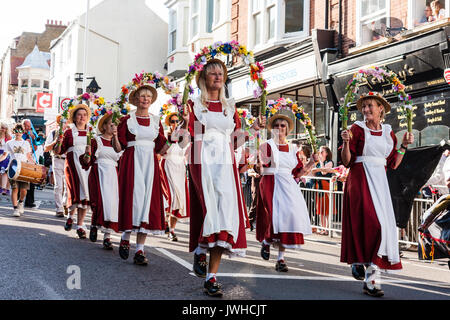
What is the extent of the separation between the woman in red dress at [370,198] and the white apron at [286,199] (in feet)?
3.81

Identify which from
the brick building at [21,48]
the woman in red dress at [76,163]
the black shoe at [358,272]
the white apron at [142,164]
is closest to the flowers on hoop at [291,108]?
the white apron at [142,164]

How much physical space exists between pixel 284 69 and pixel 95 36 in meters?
22.9

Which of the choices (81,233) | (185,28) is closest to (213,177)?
(81,233)

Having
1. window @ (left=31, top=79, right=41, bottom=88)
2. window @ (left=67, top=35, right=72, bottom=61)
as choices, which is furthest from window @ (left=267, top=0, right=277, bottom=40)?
window @ (left=31, top=79, right=41, bottom=88)

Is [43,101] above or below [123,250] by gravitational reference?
above

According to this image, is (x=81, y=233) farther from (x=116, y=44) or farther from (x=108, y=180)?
(x=116, y=44)

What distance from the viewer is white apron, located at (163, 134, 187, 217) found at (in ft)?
33.1

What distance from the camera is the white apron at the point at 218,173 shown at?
5.46m

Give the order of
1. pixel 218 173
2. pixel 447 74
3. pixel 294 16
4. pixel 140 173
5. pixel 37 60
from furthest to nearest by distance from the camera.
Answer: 1. pixel 37 60
2. pixel 294 16
3. pixel 447 74
4. pixel 140 173
5. pixel 218 173

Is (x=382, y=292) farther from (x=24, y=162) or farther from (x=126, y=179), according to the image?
(x=24, y=162)

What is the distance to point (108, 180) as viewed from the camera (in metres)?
8.44

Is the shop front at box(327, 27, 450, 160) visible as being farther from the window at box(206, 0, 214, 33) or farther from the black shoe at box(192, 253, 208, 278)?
the window at box(206, 0, 214, 33)

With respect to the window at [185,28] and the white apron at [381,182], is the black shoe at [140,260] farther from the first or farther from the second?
the window at [185,28]

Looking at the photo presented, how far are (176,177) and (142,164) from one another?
124 inches
